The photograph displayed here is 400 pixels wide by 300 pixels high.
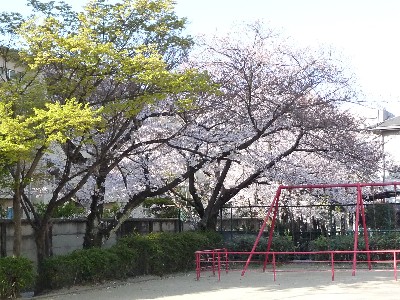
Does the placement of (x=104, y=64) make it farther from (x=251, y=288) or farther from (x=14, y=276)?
(x=251, y=288)

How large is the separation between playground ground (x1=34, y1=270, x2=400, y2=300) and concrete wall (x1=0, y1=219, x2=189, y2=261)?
6.83 feet

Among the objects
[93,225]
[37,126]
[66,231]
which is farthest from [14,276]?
[93,225]

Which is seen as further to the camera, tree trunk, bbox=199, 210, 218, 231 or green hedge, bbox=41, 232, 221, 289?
tree trunk, bbox=199, 210, 218, 231

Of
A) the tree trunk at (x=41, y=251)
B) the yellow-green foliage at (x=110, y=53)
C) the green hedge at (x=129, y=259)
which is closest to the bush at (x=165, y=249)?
the green hedge at (x=129, y=259)

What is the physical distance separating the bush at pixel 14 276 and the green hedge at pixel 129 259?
1240 mm

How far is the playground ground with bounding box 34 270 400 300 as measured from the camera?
1454 centimetres

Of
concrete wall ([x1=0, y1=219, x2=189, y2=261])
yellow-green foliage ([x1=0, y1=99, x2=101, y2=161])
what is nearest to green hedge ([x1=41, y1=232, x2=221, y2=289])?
concrete wall ([x1=0, y1=219, x2=189, y2=261])

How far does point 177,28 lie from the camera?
18125 mm

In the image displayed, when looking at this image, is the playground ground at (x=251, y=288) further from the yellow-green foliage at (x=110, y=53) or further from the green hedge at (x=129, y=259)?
the yellow-green foliage at (x=110, y=53)

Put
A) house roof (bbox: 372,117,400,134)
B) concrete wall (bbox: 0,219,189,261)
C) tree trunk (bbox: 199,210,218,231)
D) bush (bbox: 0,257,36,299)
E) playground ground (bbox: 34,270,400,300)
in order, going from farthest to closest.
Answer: house roof (bbox: 372,117,400,134) → tree trunk (bbox: 199,210,218,231) → concrete wall (bbox: 0,219,189,261) → playground ground (bbox: 34,270,400,300) → bush (bbox: 0,257,36,299)

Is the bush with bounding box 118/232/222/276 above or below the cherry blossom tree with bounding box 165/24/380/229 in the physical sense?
below

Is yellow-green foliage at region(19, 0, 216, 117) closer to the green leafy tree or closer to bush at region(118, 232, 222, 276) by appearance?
the green leafy tree

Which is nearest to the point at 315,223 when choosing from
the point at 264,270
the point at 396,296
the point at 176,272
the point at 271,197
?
the point at 271,197

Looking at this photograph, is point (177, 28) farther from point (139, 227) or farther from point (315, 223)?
point (315, 223)
